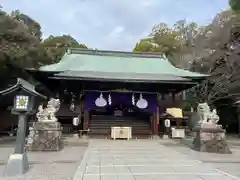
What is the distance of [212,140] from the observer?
35.8 ft

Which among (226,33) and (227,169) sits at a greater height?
(226,33)

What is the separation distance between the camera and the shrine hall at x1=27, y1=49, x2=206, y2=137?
1526 centimetres

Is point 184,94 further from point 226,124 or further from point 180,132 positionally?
point 180,132

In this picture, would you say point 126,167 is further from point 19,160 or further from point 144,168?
point 19,160

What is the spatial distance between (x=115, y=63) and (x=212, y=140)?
10206mm

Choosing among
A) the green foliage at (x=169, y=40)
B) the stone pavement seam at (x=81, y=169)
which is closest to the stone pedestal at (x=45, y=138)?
the stone pavement seam at (x=81, y=169)

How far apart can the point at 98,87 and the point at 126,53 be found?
5821 mm

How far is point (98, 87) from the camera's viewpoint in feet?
53.0

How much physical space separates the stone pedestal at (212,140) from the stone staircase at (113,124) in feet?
18.5

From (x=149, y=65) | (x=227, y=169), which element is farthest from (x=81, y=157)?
(x=149, y=65)

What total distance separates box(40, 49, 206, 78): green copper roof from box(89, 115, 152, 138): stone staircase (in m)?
3.08

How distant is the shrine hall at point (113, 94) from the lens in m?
15.3

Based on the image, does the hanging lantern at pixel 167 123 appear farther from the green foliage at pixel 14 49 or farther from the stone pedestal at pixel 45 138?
the green foliage at pixel 14 49

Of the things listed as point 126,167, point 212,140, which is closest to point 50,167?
point 126,167
